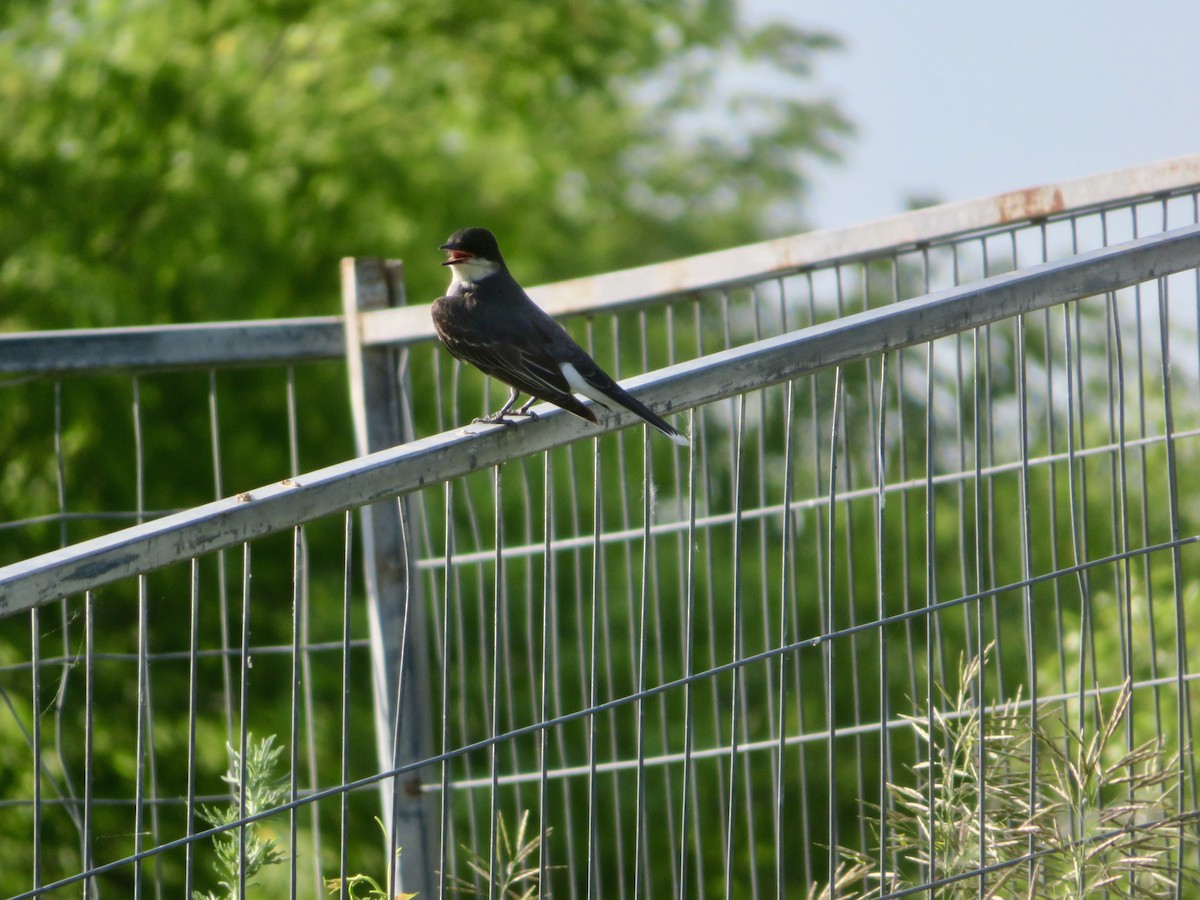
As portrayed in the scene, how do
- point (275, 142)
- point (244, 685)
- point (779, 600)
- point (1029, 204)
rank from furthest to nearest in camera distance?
point (275, 142) → point (779, 600) → point (1029, 204) → point (244, 685)

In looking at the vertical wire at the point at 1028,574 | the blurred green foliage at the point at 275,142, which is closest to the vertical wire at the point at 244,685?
the vertical wire at the point at 1028,574

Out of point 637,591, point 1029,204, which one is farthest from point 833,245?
point 637,591

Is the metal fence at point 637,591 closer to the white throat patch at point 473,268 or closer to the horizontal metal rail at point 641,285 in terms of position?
the horizontal metal rail at point 641,285

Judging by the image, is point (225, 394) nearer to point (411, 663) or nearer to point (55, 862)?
point (55, 862)

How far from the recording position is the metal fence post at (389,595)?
400cm

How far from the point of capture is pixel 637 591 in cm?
858

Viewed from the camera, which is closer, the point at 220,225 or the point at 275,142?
the point at 220,225

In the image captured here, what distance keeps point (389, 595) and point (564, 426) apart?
1733mm

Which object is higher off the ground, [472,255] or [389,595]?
[472,255]

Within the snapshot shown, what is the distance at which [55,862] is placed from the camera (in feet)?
22.8

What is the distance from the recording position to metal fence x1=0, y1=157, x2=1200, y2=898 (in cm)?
242

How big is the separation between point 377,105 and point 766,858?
19.3 ft

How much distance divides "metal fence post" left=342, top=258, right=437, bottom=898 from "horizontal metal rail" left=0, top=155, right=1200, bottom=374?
0.32 feet

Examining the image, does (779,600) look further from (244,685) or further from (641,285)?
(244,685)
